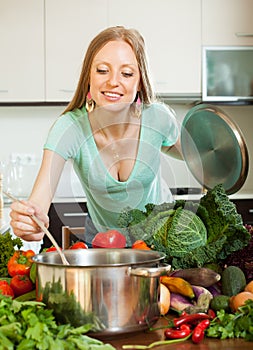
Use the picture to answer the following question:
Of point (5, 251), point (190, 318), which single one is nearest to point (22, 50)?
point (5, 251)

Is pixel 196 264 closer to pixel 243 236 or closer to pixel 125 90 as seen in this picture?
pixel 243 236

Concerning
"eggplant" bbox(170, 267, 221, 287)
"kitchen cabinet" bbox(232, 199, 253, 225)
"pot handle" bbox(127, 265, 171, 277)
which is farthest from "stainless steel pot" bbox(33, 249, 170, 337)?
"kitchen cabinet" bbox(232, 199, 253, 225)

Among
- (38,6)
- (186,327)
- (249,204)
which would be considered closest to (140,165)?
(186,327)

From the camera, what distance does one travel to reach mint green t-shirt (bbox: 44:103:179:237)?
1.98m

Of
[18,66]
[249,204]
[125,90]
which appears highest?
[18,66]

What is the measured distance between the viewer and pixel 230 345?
1.12m

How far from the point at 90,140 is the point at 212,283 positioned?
0.80 metres

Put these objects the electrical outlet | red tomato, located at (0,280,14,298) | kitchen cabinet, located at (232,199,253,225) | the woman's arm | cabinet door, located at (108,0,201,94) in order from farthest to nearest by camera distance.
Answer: the electrical outlet, cabinet door, located at (108,0,201,94), kitchen cabinet, located at (232,199,253,225), the woman's arm, red tomato, located at (0,280,14,298)

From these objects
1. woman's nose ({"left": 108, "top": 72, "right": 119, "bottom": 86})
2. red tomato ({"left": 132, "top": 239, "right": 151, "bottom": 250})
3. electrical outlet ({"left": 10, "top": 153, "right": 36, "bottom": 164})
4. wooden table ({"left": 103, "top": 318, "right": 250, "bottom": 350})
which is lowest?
wooden table ({"left": 103, "top": 318, "right": 250, "bottom": 350})

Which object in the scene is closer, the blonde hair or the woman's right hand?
the woman's right hand

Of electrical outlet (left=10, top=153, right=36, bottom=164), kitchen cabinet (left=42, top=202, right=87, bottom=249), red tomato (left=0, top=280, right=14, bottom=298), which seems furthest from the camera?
electrical outlet (left=10, top=153, right=36, bottom=164)

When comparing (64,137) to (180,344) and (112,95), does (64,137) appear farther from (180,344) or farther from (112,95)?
(180,344)

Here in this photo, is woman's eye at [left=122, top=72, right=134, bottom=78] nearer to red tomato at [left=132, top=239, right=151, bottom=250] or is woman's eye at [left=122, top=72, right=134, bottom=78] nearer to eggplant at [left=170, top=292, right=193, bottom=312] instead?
red tomato at [left=132, top=239, right=151, bottom=250]

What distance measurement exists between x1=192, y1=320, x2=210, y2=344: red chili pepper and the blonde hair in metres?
0.98
